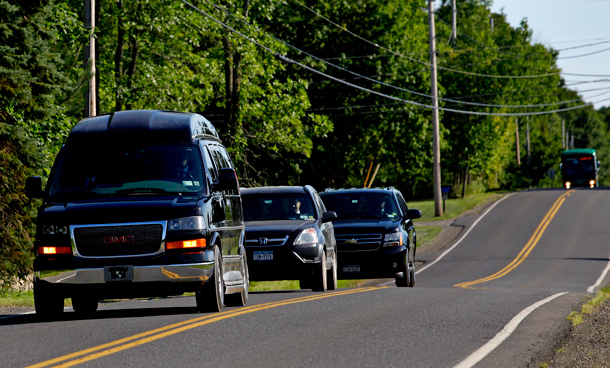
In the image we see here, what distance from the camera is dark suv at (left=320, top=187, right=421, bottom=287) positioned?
19125 mm

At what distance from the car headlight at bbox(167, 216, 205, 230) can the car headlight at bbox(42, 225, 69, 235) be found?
1.18m

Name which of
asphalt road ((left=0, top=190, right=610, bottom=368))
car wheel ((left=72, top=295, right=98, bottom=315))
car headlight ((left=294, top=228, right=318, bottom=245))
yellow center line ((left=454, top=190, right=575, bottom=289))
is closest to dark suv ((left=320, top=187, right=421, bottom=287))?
asphalt road ((left=0, top=190, right=610, bottom=368))

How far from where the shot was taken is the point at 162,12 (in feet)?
106

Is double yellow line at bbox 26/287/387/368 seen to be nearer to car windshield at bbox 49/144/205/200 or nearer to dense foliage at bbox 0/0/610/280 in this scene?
car windshield at bbox 49/144/205/200

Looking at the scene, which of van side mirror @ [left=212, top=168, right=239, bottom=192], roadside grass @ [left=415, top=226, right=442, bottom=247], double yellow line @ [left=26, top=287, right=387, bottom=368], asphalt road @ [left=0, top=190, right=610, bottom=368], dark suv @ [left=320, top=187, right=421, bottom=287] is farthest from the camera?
roadside grass @ [left=415, top=226, right=442, bottom=247]

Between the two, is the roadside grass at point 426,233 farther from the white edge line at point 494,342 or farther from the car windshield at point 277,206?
the white edge line at point 494,342

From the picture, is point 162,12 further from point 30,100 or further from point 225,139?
point 30,100

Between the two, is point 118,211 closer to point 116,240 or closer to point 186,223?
point 116,240

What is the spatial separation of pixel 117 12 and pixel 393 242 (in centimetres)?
1715

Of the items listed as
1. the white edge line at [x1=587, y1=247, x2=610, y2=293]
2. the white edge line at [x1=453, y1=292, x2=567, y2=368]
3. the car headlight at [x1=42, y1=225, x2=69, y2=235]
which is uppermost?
the car headlight at [x1=42, y1=225, x2=69, y2=235]

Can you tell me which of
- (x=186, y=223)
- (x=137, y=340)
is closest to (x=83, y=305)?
(x=186, y=223)

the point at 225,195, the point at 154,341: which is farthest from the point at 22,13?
the point at 154,341

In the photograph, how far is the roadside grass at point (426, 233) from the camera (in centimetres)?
4429

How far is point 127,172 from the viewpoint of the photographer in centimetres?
1100
